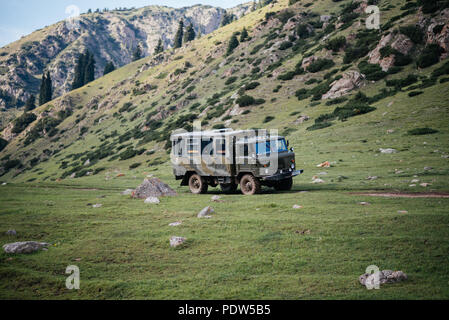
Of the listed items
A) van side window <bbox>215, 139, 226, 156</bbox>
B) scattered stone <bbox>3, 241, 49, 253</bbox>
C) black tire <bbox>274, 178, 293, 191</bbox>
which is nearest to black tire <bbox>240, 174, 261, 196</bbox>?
black tire <bbox>274, 178, 293, 191</bbox>

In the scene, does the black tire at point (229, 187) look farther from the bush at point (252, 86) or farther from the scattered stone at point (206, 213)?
the bush at point (252, 86)

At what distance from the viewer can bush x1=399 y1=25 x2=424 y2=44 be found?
4909 cm

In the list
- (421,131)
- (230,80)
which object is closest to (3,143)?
(230,80)

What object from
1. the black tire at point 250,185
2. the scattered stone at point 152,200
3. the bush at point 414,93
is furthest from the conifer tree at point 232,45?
the scattered stone at point 152,200

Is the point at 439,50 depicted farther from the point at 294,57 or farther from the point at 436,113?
the point at 294,57

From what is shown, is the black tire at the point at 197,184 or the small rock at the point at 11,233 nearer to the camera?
the small rock at the point at 11,233

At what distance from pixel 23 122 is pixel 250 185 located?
164 metres

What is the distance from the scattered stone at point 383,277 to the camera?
708 cm

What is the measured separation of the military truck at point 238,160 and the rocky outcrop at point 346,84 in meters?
35.3

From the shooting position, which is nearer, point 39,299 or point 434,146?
point 39,299

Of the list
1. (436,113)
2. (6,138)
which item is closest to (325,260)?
(436,113)

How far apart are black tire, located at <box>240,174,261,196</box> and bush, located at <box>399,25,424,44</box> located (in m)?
45.8
